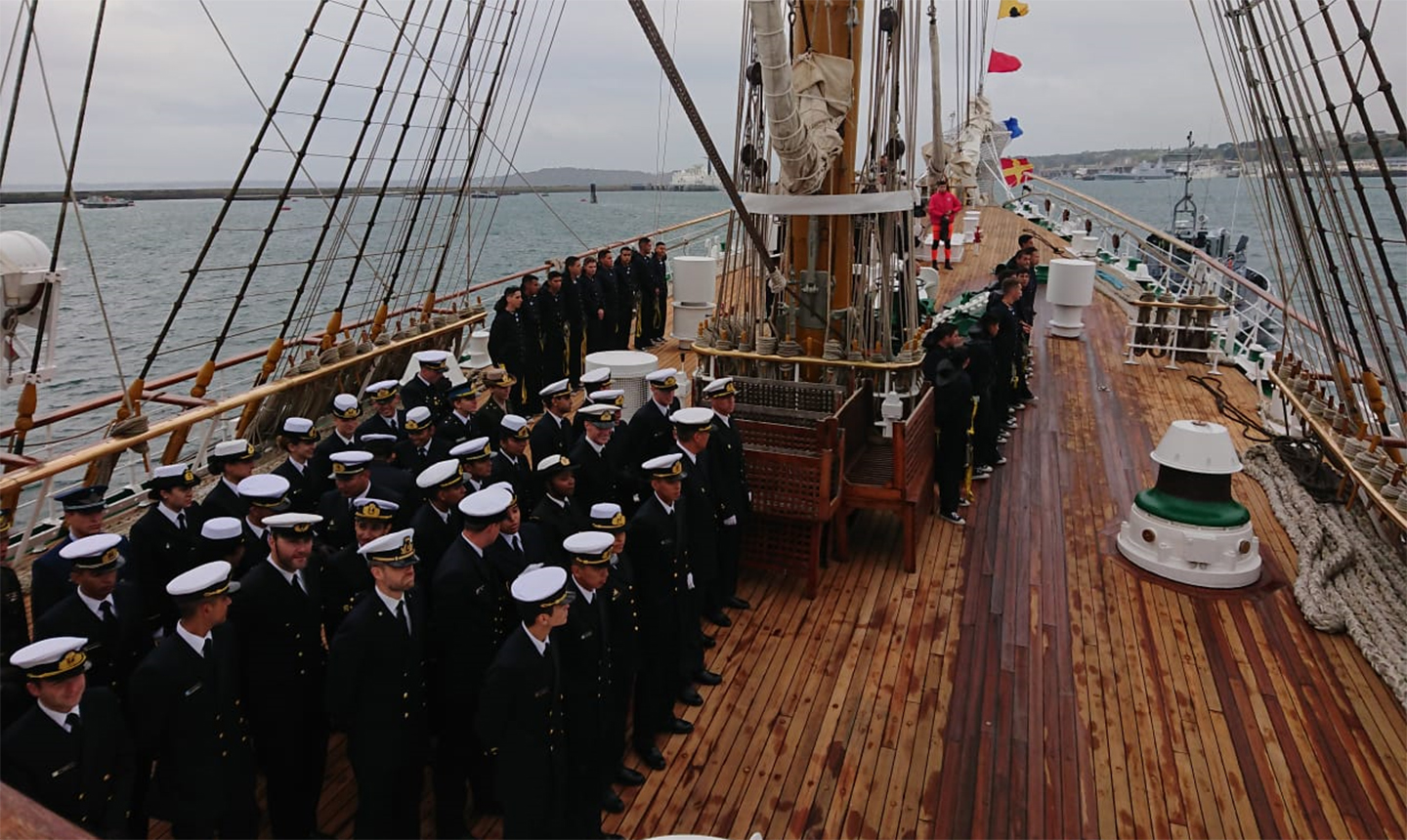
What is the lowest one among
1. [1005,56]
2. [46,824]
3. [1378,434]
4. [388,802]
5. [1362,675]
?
[1362,675]

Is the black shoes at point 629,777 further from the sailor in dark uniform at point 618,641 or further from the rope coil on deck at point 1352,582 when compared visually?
the rope coil on deck at point 1352,582

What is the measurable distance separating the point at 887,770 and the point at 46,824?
3.01 meters

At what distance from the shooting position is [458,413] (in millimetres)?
5148

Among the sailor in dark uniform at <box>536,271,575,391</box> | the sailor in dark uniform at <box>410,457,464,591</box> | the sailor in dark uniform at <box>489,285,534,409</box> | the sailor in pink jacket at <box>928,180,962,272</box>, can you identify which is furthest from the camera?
the sailor in pink jacket at <box>928,180,962,272</box>

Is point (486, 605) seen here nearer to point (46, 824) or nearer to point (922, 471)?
point (46, 824)

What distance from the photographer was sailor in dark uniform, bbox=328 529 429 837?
2.84 m

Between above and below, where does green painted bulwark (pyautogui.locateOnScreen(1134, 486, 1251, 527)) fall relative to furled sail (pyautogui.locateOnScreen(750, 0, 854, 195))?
below

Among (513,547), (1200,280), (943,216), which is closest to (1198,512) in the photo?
(513,547)

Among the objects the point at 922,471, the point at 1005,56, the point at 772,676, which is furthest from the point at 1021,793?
the point at 1005,56

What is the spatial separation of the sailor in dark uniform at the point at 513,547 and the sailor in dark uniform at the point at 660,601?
47 centimetres

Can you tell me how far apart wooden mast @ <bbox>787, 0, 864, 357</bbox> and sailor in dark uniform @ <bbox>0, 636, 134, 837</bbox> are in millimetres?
4861

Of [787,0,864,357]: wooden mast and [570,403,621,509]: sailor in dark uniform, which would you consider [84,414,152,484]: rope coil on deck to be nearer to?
[570,403,621,509]: sailor in dark uniform

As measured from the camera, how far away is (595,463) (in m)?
4.60

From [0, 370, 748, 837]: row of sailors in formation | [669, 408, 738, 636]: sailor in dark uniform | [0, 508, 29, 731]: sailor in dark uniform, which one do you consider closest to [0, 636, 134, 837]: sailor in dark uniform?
[0, 370, 748, 837]: row of sailors in formation
